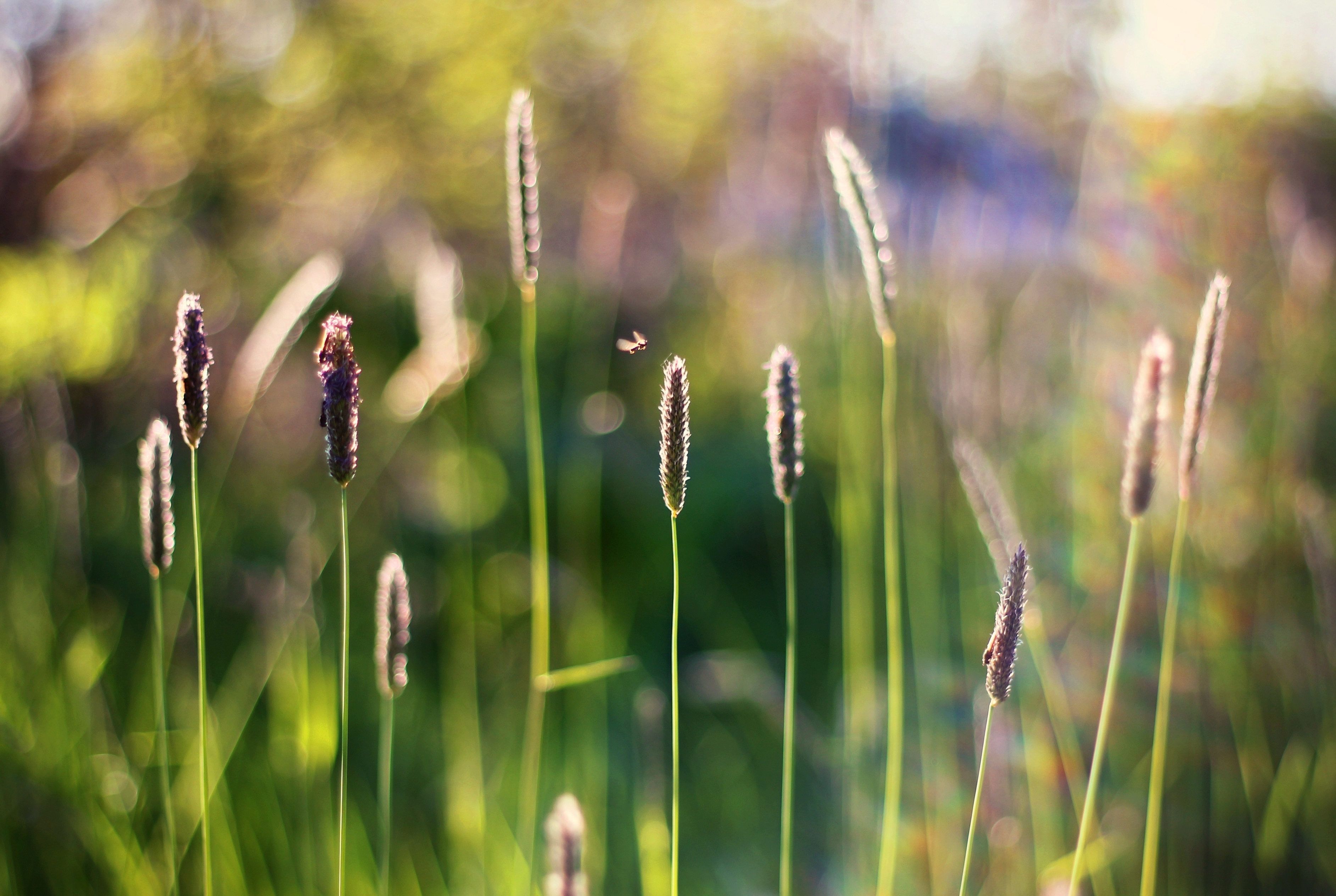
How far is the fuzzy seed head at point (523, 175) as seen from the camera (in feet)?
3.05

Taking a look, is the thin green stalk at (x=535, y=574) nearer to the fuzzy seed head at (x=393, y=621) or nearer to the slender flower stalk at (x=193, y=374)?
the fuzzy seed head at (x=393, y=621)

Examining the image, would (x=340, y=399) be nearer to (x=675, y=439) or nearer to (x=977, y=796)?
(x=675, y=439)

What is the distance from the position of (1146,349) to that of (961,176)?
2.70 meters

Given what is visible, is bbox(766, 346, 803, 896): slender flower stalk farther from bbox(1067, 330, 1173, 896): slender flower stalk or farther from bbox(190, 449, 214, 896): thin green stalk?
bbox(190, 449, 214, 896): thin green stalk

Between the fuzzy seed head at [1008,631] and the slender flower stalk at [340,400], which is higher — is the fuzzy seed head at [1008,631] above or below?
below

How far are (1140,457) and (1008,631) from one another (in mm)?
311

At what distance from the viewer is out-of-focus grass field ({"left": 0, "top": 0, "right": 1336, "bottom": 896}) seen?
1669 mm

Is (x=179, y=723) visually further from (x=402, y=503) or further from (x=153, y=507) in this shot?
(x=153, y=507)

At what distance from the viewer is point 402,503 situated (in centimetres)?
311

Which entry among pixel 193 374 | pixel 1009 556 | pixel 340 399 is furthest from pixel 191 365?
pixel 1009 556

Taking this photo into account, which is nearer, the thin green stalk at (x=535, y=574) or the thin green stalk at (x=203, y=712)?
the thin green stalk at (x=203, y=712)

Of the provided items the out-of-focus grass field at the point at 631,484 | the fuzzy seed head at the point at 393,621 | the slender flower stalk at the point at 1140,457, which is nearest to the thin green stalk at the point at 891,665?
the slender flower stalk at the point at 1140,457

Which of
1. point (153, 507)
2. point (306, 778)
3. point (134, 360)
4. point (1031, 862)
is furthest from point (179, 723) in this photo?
point (1031, 862)

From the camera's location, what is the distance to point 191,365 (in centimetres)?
76
